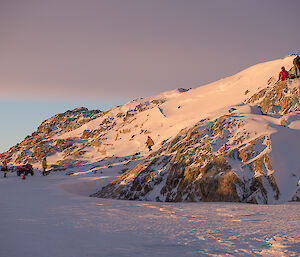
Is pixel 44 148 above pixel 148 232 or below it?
above

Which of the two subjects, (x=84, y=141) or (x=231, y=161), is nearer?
(x=231, y=161)

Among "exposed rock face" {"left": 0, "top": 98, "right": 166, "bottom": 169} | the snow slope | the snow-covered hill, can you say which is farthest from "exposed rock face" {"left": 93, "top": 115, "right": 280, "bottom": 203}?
"exposed rock face" {"left": 0, "top": 98, "right": 166, "bottom": 169}

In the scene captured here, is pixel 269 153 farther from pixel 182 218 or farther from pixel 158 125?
pixel 158 125

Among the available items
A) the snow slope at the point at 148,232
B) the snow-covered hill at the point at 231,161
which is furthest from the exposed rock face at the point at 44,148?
→ the snow slope at the point at 148,232

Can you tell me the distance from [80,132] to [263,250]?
122 feet

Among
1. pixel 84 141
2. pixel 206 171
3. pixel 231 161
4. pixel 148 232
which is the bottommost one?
pixel 148 232

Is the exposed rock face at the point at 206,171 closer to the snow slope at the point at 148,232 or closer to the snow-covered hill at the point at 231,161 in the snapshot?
the snow-covered hill at the point at 231,161

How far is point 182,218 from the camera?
20.8ft

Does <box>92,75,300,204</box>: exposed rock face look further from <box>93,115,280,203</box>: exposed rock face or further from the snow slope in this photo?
the snow slope

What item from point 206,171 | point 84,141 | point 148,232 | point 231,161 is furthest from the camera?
point 84,141

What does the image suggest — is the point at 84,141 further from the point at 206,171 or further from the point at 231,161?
the point at 231,161

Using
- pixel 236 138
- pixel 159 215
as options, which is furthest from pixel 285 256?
pixel 236 138

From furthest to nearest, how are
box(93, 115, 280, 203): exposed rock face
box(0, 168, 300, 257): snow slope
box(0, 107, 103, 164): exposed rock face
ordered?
1. box(0, 107, 103, 164): exposed rock face
2. box(93, 115, 280, 203): exposed rock face
3. box(0, 168, 300, 257): snow slope

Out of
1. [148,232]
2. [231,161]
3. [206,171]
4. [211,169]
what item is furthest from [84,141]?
[148,232]
